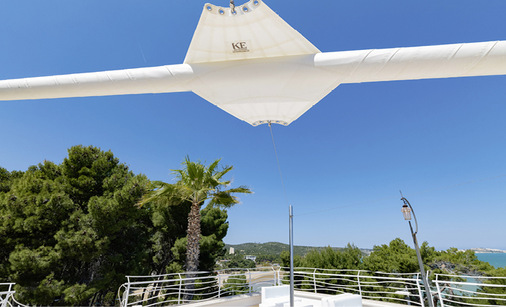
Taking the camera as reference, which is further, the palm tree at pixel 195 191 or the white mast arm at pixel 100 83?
the palm tree at pixel 195 191

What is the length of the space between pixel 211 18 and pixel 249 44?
470 mm

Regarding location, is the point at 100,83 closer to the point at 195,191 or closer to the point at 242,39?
the point at 242,39

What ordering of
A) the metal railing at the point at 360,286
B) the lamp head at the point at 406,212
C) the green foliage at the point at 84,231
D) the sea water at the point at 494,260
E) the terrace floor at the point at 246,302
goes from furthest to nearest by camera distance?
the sea water at the point at 494,260 < the green foliage at the point at 84,231 < the metal railing at the point at 360,286 < the lamp head at the point at 406,212 < the terrace floor at the point at 246,302

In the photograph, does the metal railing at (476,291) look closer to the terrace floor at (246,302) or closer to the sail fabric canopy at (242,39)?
the terrace floor at (246,302)

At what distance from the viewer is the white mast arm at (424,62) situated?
191 cm

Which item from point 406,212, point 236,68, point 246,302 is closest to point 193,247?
point 246,302

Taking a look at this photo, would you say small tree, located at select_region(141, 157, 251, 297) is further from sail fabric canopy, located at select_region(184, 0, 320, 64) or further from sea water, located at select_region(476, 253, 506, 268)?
sea water, located at select_region(476, 253, 506, 268)

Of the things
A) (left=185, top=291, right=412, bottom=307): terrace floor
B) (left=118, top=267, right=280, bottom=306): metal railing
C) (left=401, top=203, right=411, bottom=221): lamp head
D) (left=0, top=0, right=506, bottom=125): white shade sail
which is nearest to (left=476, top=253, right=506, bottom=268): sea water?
(left=401, top=203, right=411, bottom=221): lamp head

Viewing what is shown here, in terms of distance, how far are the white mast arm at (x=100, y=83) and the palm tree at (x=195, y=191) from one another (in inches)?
212

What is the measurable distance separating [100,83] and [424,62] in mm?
3080

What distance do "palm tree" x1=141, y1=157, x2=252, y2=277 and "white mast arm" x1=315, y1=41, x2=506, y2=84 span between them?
6.29 metres

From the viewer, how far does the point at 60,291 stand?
7141 millimetres

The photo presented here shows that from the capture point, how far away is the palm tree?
7.48m

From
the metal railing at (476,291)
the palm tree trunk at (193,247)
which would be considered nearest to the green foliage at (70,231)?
the palm tree trunk at (193,247)
